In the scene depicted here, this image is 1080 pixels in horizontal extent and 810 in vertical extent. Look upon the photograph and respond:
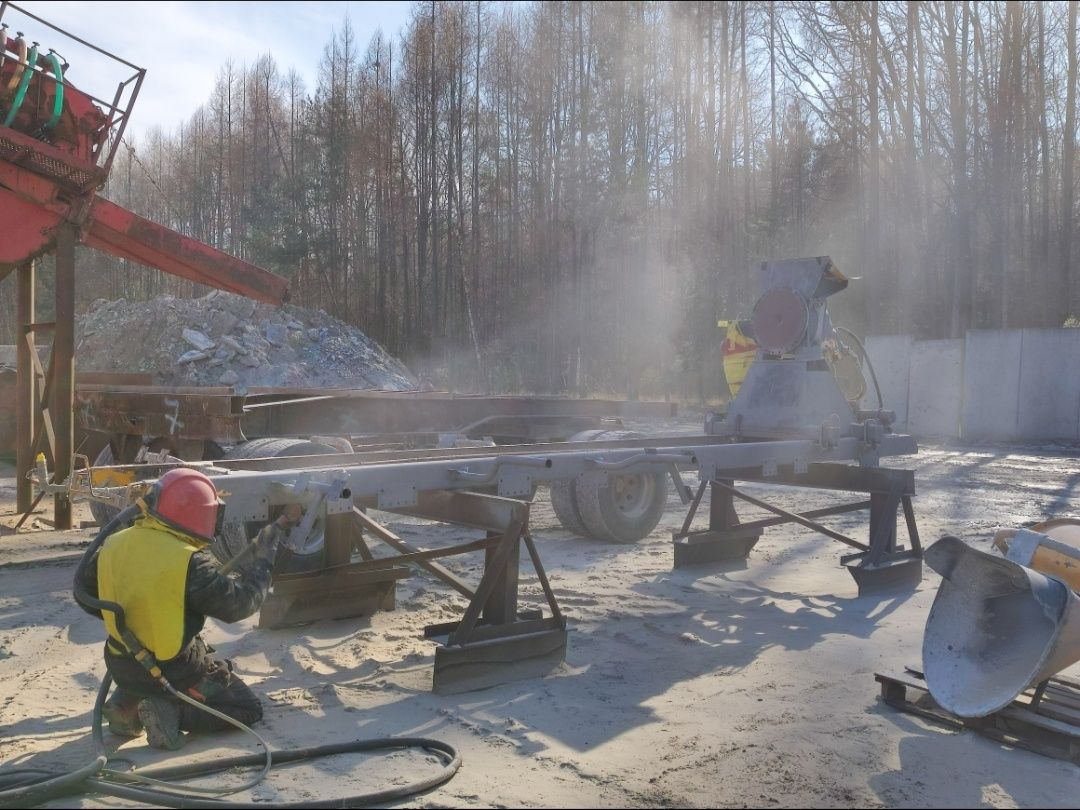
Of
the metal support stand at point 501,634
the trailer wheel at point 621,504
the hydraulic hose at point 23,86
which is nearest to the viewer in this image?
the metal support stand at point 501,634

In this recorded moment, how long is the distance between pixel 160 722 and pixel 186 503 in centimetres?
96

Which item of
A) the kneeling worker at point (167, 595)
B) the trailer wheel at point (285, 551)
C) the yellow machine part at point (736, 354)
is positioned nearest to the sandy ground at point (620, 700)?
the kneeling worker at point (167, 595)

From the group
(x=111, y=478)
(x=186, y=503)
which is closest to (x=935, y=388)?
(x=111, y=478)

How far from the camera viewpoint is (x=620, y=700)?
185 inches

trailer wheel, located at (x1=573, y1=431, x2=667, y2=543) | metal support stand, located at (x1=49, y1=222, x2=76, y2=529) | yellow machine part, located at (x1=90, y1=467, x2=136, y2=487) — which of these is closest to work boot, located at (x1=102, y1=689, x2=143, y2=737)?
yellow machine part, located at (x1=90, y1=467, x2=136, y2=487)

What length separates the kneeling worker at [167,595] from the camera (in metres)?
3.86

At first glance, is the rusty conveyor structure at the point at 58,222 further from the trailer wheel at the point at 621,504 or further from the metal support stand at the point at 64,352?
the trailer wheel at the point at 621,504

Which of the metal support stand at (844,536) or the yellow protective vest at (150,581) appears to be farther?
the metal support stand at (844,536)

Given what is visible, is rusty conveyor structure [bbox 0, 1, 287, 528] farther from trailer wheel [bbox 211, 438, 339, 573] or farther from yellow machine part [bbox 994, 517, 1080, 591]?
yellow machine part [bbox 994, 517, 1080, 591]

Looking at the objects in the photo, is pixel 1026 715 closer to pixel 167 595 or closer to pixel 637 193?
pixel 167 595

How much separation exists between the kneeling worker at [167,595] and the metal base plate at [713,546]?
→ 4365mm

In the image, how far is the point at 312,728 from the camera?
4285mm

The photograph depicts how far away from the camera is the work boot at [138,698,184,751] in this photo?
3.96 metres

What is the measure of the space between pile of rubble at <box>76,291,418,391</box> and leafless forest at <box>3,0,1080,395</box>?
258 inches
